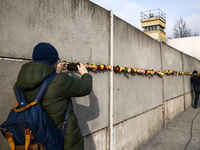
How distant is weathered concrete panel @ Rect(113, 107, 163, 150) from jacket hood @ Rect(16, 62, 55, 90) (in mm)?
2518

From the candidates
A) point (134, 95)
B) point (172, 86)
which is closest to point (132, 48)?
point (134, 95)

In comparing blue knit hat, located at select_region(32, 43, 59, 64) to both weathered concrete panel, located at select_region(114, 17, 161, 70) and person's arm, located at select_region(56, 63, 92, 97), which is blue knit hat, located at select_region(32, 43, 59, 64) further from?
weathered concrete panel, located at select_region(114, 17, 161, 70)

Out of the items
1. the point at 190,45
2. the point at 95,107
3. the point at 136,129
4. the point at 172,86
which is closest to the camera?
the point at 95,107

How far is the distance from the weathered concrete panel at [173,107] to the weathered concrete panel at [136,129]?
1002 mm

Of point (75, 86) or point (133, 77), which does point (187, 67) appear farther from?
point (75, 86)

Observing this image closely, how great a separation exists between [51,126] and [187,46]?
20.0 m

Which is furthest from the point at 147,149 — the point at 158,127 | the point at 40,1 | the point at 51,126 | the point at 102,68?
the point at 40,1

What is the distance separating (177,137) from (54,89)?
498cm

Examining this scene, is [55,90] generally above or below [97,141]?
above

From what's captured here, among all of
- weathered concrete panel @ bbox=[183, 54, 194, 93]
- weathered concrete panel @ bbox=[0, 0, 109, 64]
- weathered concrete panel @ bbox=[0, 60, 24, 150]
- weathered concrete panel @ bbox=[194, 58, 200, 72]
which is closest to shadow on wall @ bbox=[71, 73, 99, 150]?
weathered concrete panel @ bbox=[0, 0, 109, 64]

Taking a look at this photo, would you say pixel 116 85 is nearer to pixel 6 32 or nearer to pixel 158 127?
pixel 6 32

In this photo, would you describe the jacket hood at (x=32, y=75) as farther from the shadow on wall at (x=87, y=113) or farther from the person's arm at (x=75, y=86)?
the shadow on wall at (x=87, y=113)

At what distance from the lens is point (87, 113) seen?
293 cm

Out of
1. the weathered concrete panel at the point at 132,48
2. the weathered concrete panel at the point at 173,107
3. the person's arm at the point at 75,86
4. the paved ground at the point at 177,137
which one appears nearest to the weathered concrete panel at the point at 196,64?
the weathered concrete panel at the point at 173,107
